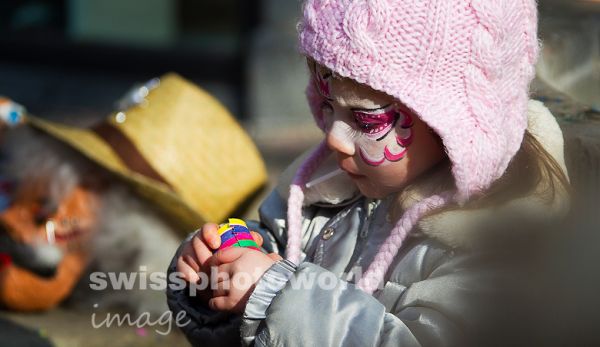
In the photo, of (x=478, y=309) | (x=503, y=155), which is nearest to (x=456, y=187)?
(x=503, y=155)

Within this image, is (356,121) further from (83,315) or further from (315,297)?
(83,315)

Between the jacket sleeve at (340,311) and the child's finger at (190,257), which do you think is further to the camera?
the child's finger at (190,257)

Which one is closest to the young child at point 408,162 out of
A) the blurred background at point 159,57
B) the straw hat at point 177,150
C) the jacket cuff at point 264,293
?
the jacket cuff at point 264,293

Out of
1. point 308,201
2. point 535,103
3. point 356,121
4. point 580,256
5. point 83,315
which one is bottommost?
point 83,315

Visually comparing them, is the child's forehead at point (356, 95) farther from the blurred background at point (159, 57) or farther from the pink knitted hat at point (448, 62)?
the blurred background at point (159, 57)

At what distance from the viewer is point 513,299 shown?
120cm

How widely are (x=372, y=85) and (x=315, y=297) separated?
414 mm

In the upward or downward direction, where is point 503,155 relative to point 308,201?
upward

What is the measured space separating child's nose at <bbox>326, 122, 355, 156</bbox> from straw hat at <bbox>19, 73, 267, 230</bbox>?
1.29 m

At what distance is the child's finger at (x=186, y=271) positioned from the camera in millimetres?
2014

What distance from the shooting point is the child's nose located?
1.89 m

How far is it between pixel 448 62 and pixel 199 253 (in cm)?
65

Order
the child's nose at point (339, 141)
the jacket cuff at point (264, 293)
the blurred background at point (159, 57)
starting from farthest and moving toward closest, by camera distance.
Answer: the blurred background at point (159, 57) < the child's nose at point (339, 141) < the jacket cuff at point (264, 293)

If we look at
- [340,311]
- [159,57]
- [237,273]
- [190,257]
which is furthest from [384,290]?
[159,57]
